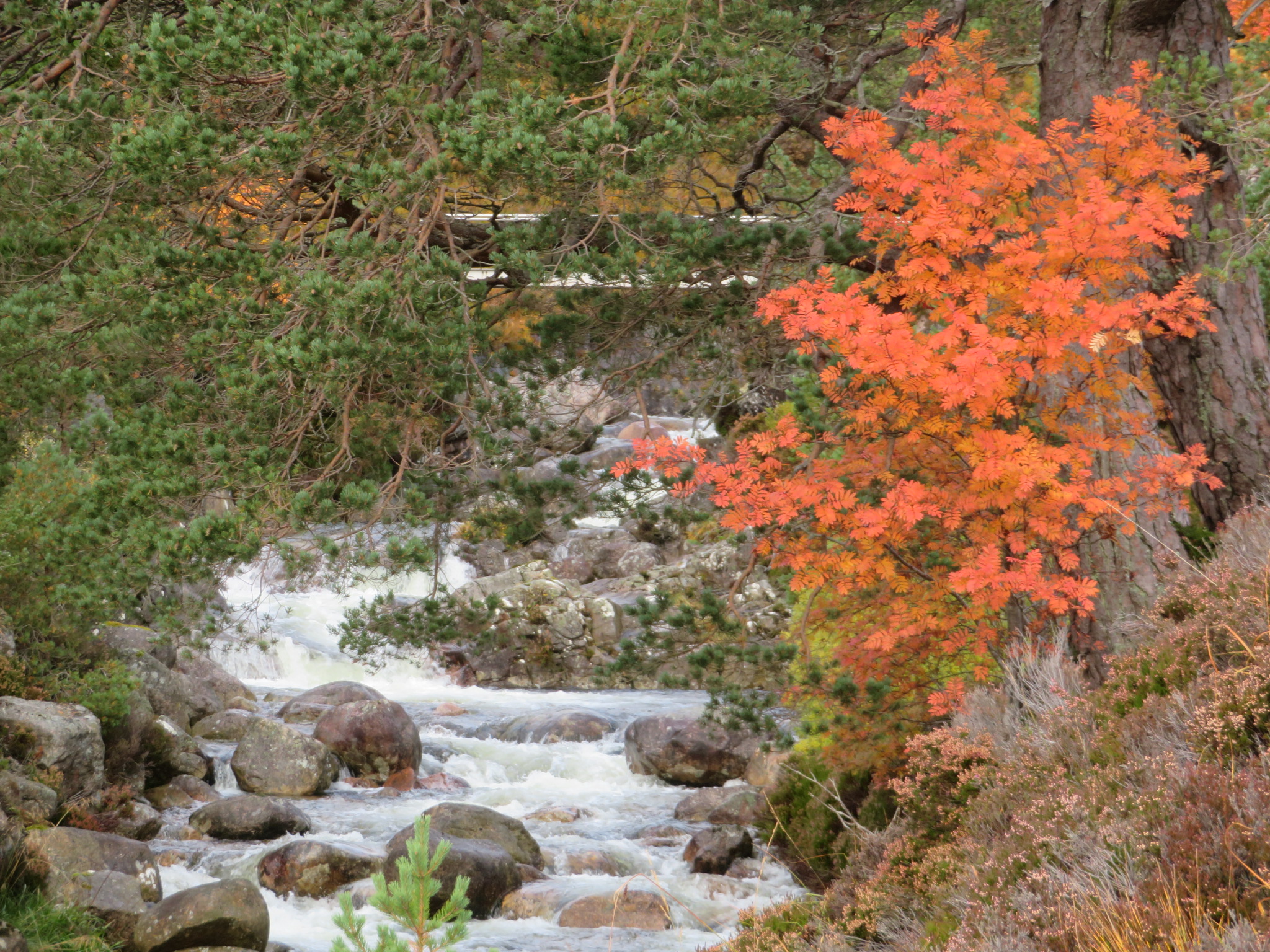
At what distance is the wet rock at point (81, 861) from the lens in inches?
310

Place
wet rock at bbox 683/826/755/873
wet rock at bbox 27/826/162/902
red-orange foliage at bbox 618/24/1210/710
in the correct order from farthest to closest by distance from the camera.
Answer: wet rock at bbox 683/826/755/873 → wet rock at bbox 27/826/162/902 → red-orange foliage at bbox 618/24/1210/710

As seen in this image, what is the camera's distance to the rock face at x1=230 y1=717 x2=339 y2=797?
12500 mm

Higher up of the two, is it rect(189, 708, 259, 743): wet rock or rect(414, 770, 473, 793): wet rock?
rect(414, 770, 473, 793): wet rock

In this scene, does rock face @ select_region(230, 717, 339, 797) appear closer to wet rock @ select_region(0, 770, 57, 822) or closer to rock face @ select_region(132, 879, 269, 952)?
wet rock @ select_region(0, 770, 57, 822)

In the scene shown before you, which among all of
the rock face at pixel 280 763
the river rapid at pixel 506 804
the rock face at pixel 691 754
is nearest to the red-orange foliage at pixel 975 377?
the river rapid at pixel 506 804

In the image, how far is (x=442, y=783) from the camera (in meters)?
13.4

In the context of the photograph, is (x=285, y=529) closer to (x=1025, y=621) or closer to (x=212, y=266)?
(x=212, y=266)

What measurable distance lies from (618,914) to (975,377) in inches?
231

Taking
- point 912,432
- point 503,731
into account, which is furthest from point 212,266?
point 503,731

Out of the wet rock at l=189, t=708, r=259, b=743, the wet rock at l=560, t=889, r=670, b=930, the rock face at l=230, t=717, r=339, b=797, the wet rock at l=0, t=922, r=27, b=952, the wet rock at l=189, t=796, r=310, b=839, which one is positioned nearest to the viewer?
the wet rock at l=0, t=922, r=27, b=952

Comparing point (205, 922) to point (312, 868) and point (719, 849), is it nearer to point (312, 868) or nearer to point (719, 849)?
point (312, 868)

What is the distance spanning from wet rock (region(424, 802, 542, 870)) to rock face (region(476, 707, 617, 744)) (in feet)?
14.9

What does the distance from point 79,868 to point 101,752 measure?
2.33 m

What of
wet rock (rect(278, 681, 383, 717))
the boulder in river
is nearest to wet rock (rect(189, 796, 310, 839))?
the boulder in river
